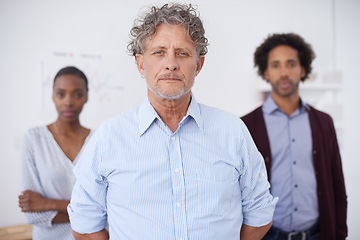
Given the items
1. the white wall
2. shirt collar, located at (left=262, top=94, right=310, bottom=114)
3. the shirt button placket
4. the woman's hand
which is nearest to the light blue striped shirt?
the shirt button placket

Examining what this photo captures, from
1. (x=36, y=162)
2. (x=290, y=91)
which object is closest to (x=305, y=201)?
(x=290, y=91)

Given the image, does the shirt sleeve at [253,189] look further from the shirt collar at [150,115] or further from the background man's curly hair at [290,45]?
the background man's curly hair at [290,45]

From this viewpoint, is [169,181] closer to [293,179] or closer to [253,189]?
[253,189]

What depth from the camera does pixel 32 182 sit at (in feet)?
5.20

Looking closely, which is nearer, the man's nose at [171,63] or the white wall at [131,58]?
the man's nose at [171,63]

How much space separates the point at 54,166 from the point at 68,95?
46 centimetres

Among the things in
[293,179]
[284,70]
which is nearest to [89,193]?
[293,179]

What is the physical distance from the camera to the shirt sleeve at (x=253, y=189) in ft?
3.96

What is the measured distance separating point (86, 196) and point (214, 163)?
1.79 feet

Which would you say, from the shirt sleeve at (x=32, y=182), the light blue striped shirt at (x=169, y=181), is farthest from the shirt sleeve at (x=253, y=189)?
the shirt sleeve at (x=32, y=182)

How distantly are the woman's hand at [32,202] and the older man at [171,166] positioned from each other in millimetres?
462

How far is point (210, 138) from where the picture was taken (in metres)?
1.20

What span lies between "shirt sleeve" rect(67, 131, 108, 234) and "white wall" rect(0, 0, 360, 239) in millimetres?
1085

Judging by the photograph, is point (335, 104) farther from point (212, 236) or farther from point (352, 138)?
point (212, 236)
